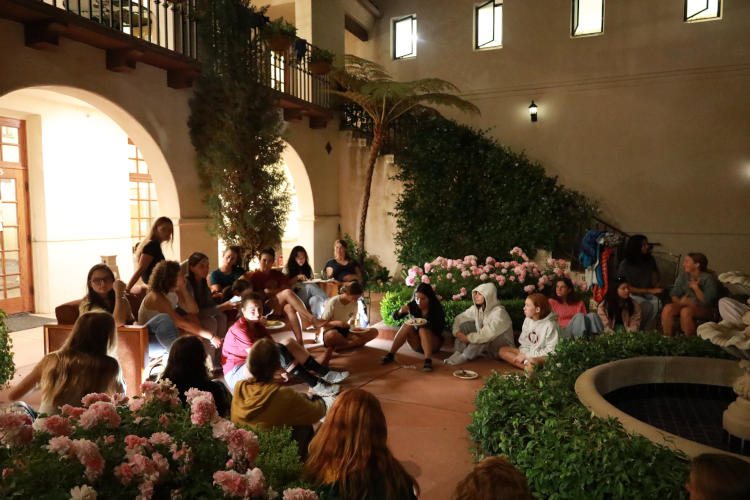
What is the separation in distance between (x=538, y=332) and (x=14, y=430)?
16.4 ft

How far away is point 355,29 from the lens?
13.7m

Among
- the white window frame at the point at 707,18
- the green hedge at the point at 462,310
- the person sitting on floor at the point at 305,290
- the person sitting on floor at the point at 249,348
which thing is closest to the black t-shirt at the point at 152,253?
the person sitting on floor at the point at 249,348

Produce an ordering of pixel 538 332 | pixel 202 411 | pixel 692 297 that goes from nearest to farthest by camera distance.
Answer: pixel 202 411, pixel 538 332, pixel 692 297

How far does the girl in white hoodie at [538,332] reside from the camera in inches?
217

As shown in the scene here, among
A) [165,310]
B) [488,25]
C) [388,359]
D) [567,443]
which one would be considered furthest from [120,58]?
[488,25]

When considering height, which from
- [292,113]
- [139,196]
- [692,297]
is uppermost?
[292,113]

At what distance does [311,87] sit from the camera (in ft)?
36.7

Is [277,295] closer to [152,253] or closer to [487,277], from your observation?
[152,253]

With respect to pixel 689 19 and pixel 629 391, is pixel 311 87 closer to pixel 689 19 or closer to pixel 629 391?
pixel 689 19

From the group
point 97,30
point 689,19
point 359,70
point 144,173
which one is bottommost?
point 144,173

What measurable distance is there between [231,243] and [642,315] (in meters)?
6.10

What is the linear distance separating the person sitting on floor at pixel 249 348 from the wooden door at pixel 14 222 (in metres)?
5.91

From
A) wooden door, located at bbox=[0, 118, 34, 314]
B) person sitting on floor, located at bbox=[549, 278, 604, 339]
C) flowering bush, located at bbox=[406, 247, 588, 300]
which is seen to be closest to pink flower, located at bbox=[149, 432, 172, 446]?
person sitting on floor, located at bbox=[549, 278, 604, 339]

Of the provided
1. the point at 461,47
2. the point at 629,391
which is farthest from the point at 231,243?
the point at 461,47
